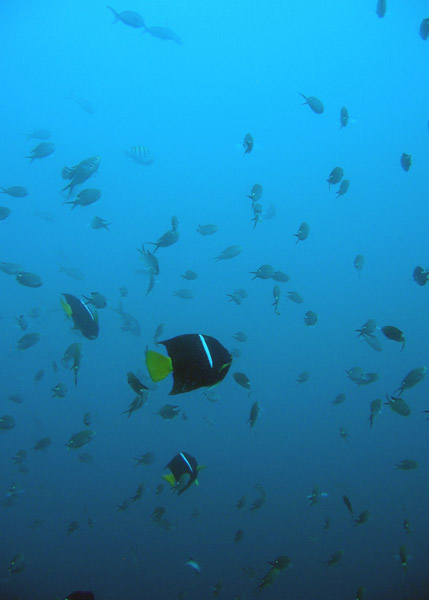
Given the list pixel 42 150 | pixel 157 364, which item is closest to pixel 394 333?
pixel 157 364

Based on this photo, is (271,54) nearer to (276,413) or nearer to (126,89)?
(126,89)

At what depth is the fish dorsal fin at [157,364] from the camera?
1.86m

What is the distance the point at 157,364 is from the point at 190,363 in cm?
18

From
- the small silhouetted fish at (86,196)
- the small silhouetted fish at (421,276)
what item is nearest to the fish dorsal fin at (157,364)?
the small silhouetted fish at (86,196)

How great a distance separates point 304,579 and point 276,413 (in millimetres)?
10704

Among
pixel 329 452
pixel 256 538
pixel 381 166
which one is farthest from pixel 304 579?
pixel 381 166

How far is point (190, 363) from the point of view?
1944 mm

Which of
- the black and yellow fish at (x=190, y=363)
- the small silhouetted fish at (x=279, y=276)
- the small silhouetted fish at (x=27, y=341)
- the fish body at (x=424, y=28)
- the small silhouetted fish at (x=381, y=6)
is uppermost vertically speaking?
the small silhouetted fish at (x=381, y=6)

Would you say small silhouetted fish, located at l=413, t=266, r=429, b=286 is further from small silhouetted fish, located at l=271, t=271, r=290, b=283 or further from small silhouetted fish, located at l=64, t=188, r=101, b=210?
small silhouetted fish, located at l=64, t=188, r=101, b=210

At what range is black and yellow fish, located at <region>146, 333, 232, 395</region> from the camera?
1.88m

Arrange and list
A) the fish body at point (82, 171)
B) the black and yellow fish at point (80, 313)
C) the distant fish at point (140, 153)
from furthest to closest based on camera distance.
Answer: the distant fish at point (140, 153), the fish body at point (82, 171), the black and yellow fish at point (80, 313)

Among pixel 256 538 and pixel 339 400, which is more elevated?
pixel 339 400

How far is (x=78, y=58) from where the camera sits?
5306cm

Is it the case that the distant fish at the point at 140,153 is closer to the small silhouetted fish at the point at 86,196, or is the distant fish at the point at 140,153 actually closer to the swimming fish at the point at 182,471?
the small silhouetted fish at the point at 86,196
